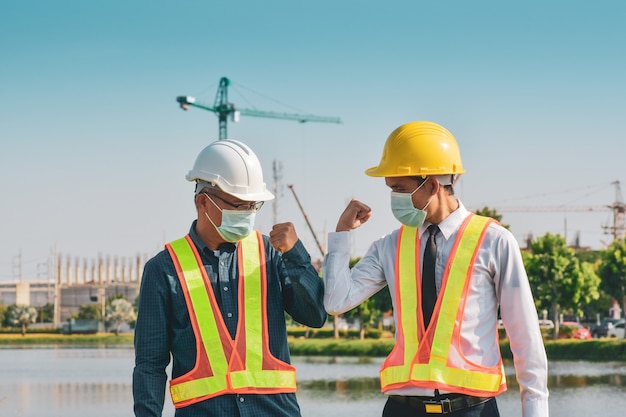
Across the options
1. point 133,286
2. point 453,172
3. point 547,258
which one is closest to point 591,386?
point 547,258

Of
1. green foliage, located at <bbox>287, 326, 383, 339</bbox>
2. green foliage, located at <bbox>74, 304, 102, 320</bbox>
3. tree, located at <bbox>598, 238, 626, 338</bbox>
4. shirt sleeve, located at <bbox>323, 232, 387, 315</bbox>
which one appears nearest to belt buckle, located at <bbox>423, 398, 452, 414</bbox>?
shirt sleeve, located at <bbox>323, 232, 387, 315</bbox>

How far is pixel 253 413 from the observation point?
14.5 feet

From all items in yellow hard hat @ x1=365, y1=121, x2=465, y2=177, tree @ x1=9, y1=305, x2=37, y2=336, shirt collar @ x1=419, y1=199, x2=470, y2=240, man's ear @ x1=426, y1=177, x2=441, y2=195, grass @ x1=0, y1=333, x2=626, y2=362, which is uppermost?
yellow hard hat @ x1=365, y1=121, x2=465, y2=177

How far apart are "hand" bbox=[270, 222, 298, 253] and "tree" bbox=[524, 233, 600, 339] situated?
146 feet

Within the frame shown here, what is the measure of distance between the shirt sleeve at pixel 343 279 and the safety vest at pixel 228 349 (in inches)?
10.9

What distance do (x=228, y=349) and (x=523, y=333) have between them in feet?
3.97

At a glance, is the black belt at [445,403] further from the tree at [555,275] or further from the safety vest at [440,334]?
the tree at [555,275]

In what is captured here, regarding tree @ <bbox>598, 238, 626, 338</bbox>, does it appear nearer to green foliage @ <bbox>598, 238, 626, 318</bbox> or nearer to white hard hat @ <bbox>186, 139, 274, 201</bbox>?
green foliage @ <bbox>598, 238, 626, 318</bbox>

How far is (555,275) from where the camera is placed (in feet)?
159

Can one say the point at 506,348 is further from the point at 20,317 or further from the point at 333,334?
the point at 20,317

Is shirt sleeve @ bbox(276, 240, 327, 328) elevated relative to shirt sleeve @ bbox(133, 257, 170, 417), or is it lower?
elevated

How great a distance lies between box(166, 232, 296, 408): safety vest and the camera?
4.46 meters

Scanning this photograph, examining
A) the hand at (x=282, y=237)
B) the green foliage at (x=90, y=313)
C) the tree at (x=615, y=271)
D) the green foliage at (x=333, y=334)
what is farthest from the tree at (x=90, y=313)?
the hand at (x=282, y=237)

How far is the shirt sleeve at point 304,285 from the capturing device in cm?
450
